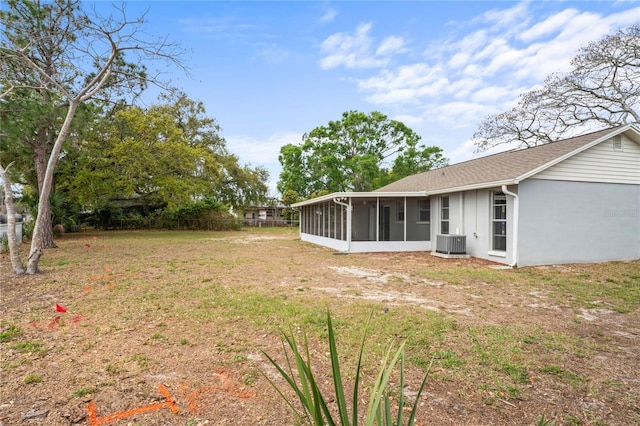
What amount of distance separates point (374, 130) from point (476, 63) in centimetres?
1812

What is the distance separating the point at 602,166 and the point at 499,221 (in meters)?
3.40

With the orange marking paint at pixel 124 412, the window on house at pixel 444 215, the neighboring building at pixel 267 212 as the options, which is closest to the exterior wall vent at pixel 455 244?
the window on house at pixel 444 215

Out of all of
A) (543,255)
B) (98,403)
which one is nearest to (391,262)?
(543,255)

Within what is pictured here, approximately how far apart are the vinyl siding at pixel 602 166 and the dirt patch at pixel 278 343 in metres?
3.20

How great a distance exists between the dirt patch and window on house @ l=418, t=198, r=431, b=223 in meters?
6.02

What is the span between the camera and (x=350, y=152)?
3186cm

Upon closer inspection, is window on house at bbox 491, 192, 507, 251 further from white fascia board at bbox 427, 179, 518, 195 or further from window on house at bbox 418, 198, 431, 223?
window on house at bbox 418, 198, 431, 223

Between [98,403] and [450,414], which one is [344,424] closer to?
[450,414]

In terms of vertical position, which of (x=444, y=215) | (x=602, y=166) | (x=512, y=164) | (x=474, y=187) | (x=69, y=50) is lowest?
(x=444, y=215)

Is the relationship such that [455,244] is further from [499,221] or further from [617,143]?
[617,143]

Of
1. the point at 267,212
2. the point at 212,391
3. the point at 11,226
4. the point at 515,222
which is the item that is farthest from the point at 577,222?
the point at 267,212

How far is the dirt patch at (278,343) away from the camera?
8.56ft

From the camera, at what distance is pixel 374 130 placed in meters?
31.7

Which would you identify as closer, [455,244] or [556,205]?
[556,205]
